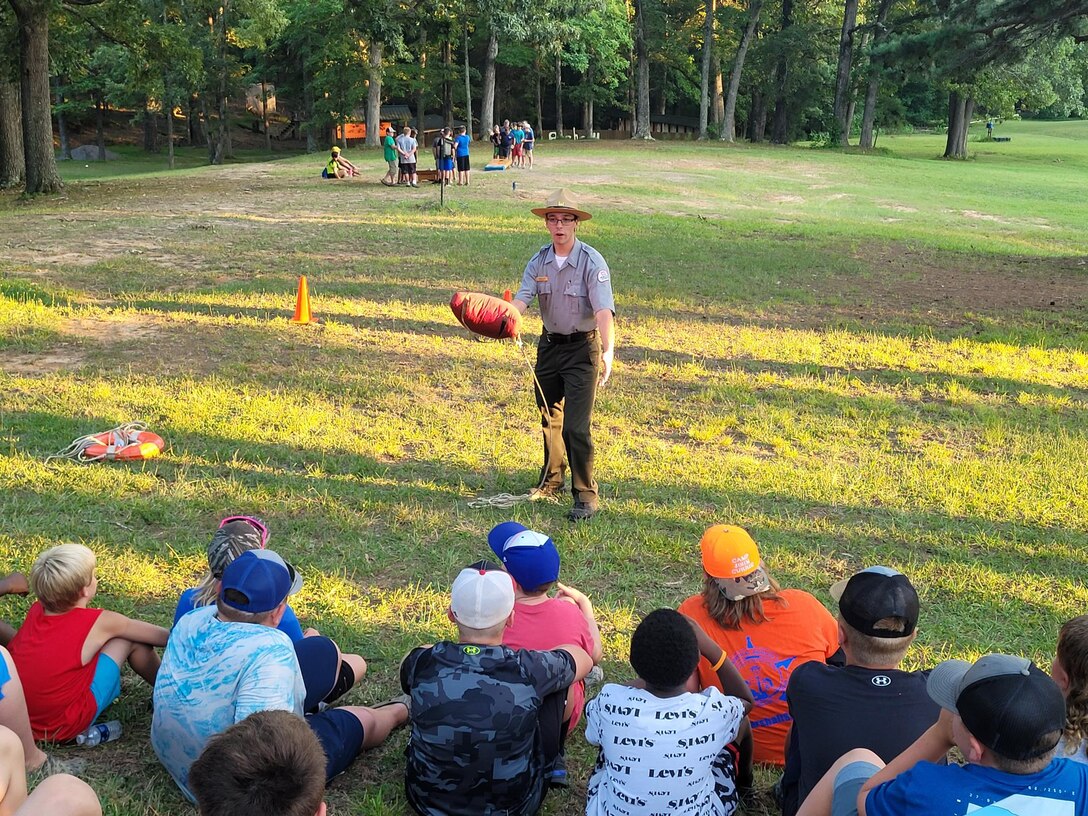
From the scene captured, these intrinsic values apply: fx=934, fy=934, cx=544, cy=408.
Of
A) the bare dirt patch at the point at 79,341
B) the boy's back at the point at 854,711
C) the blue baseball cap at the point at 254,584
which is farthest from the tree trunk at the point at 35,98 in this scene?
the boy's back at the point at 854,711

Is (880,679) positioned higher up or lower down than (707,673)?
higher up

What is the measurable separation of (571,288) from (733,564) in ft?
9.13

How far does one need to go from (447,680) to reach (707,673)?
103 centimetres

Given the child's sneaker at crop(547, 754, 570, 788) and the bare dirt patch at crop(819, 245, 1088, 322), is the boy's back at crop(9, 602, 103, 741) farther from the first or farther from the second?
the bare dirt patch at crop(819, 245, 1088, 322)

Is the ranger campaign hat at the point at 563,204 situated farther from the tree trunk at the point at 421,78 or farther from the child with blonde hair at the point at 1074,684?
the tree trunk at the point at 421,78

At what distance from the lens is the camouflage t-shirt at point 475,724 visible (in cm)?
312

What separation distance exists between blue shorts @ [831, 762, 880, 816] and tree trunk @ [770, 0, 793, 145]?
179ft

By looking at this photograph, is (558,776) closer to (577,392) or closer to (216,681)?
(216,681)

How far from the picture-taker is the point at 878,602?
2883 millimetres

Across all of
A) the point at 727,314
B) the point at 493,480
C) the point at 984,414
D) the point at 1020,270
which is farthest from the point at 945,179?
the point at 493,480

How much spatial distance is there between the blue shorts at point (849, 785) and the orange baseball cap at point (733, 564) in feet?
3.20

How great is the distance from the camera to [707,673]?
11.6 feet

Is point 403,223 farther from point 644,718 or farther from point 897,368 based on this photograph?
point 644,718

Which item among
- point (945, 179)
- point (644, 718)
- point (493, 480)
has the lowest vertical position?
point (493, 480)
